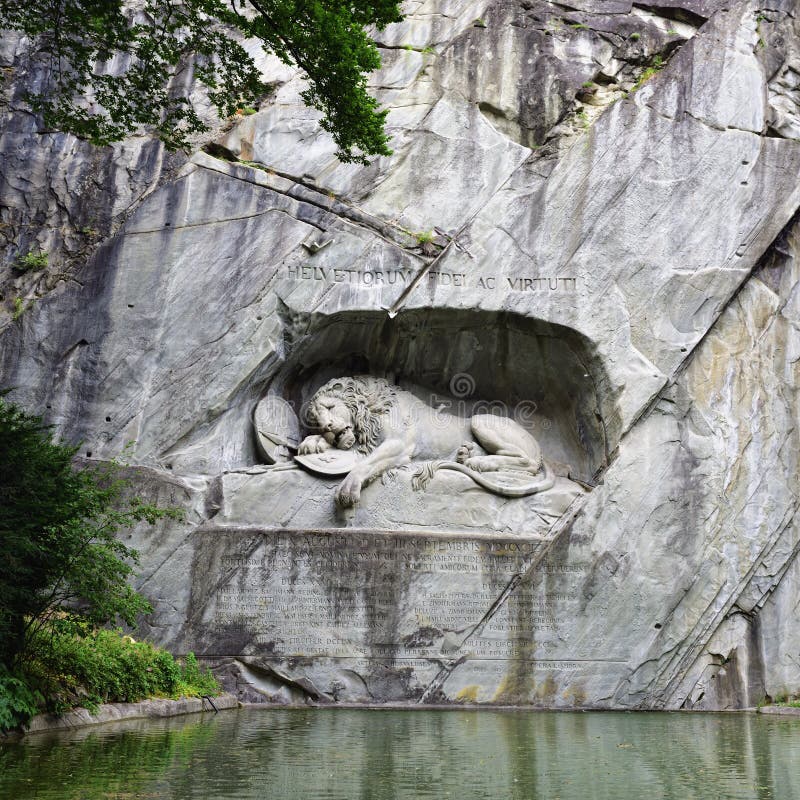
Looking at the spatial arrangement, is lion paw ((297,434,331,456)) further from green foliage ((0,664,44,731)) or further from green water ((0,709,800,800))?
green foliage ((0,664,44,731))

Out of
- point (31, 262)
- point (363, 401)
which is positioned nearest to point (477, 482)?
point (363, 401)

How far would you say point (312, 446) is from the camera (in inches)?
491

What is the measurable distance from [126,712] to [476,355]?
697 cm

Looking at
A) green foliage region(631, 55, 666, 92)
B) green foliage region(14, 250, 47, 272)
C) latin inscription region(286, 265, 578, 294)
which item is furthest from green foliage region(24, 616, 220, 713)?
green foliage region(631, 55, 666, 92)

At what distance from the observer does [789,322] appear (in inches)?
517

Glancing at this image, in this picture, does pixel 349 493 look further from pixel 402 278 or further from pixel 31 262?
pixel 31 262

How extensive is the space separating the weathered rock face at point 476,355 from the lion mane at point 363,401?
0.47 ft

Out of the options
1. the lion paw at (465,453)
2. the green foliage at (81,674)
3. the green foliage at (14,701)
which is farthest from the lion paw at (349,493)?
the green foliage at (14,701)

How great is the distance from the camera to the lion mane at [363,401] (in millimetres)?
12781

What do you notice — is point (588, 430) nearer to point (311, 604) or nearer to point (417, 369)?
point (417, 369)

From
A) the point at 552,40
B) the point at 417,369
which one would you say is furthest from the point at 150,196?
the point at 552,40

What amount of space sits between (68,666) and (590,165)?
30.0ft

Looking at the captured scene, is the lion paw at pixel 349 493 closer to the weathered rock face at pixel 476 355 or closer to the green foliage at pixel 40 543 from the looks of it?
the weathered rock face at pixel 476 355

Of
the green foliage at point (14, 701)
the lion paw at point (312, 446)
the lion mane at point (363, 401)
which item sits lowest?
the green foliage at point (14, 701)
